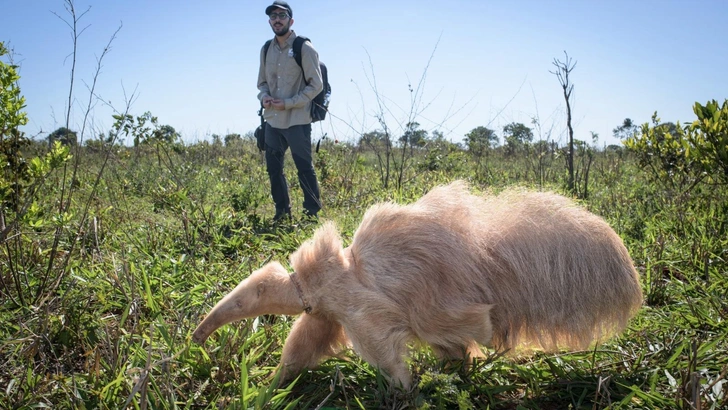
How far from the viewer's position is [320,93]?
6.05m

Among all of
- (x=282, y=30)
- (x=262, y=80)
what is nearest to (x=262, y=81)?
(x=262, y=80)

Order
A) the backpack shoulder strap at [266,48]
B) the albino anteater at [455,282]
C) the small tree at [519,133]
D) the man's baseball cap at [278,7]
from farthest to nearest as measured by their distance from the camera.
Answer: the small tree at [519,133], the backpack shoulder strap at [266,48], the man's baseball cap at [278,7], the albino anteater at [455,282]

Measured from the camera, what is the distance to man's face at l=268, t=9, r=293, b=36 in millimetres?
5734

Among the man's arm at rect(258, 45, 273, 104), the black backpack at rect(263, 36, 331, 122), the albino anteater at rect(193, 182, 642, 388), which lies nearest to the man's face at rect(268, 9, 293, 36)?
the black backpack at rect(263, 36, 331, 122)

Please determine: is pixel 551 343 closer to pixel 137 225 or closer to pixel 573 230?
pixel 573 230

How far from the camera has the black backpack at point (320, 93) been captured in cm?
577

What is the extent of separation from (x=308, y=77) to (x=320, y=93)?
1.00ft

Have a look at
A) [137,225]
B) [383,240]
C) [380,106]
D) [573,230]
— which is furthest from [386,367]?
[380,106]

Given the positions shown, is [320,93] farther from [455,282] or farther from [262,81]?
[455,282]

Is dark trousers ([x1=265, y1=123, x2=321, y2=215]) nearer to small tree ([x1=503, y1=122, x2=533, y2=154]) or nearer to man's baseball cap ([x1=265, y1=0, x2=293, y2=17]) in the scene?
man's baseball cap ([x1=265, y1=0, x2=293, y2=17])

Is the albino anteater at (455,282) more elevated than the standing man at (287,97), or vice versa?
the standing man at (287,97)

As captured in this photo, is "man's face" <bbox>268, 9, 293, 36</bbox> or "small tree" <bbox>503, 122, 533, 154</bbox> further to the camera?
"small tree" <bbox>503, 122, 533, 154</bbox>

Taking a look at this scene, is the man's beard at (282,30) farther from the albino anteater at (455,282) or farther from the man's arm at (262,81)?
the albino anteater at (455,282)

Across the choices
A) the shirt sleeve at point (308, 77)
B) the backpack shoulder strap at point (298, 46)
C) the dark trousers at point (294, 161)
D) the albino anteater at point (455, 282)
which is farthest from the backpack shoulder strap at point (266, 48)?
the albino anteater at point (455, 282)
